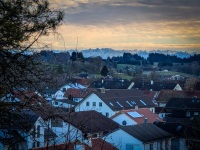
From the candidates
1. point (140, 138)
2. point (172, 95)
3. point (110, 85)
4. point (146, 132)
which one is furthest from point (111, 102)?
point (110, 85)

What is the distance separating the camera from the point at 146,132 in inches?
1096

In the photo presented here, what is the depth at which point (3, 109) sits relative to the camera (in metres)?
6.26

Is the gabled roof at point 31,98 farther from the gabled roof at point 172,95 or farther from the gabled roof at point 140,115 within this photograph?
the gabled roof at point 172,95

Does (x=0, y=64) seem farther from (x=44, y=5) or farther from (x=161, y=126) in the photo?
(x=161, y=126)

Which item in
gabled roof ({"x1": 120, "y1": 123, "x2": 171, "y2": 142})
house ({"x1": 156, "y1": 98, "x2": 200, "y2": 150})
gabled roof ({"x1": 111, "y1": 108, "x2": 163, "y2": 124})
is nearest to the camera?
gabled roof ({"x1": 120, "y1": 123, "x2": 171, "y2": 142})

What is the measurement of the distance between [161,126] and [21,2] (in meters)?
25.6

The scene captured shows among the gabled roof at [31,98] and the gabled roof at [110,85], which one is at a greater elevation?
the gabled roof at [31,98]

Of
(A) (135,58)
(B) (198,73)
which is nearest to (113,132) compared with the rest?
(B) (198,73)

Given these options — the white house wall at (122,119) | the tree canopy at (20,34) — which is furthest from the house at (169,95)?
the tree canopy at (20,34)

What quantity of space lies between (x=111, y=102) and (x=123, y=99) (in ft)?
9.02

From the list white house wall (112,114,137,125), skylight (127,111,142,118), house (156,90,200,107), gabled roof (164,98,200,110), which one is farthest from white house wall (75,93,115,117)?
house (156,90,200,107)

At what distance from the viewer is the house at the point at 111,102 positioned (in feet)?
144

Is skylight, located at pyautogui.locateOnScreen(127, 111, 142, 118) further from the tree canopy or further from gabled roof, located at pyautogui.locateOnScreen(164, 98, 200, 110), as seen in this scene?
the tree canopy

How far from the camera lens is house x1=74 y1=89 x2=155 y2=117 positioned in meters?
43.8
